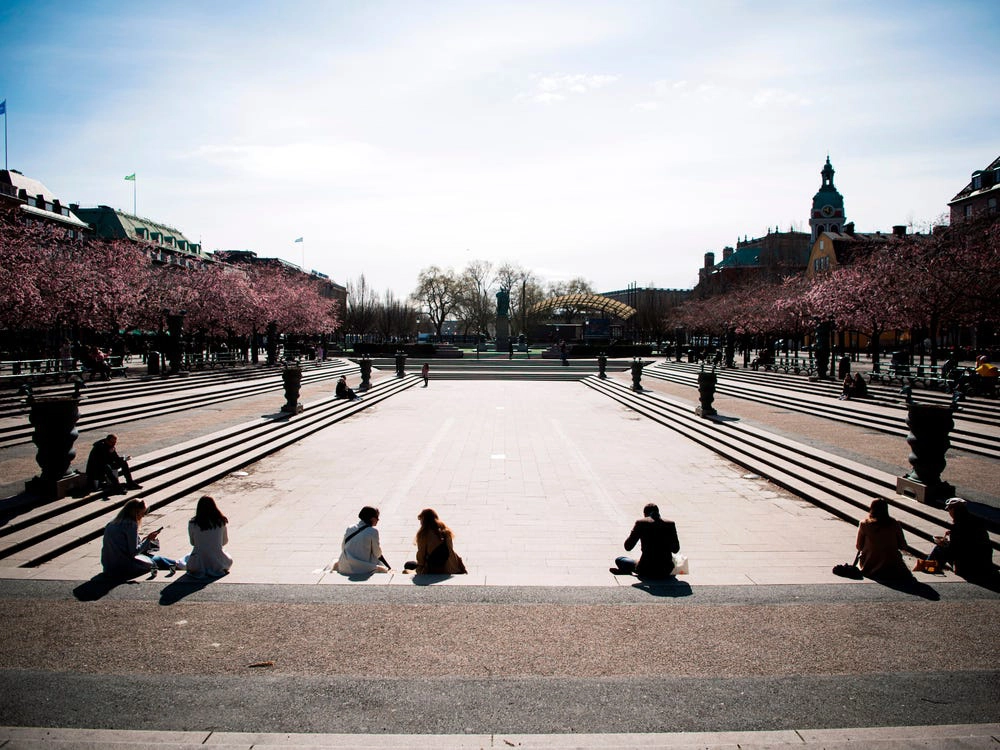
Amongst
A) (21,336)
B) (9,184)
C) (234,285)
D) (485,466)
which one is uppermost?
(9,184)


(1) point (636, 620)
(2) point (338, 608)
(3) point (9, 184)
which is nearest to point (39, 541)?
(2) point (338, 608)

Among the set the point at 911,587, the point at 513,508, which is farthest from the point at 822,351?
the point at 911,587

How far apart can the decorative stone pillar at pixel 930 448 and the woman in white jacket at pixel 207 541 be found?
10104mm

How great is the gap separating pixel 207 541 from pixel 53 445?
4225mm

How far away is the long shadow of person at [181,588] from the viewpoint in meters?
6.92

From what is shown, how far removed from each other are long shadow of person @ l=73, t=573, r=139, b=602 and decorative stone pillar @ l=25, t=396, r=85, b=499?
3.07 m

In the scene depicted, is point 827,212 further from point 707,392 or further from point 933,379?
point 707,392

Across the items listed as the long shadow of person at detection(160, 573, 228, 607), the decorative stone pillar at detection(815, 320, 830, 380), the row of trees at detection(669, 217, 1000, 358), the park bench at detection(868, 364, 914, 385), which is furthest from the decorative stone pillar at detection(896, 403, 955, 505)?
the decorative stone pillar at detection(815, 320, 830, 380)

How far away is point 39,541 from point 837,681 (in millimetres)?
9552

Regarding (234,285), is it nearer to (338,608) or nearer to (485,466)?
(485,466)

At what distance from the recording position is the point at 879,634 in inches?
238

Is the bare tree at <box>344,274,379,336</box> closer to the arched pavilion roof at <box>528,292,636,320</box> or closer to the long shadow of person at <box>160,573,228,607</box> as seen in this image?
the arched pavilion roof at <box>528,292,636,320</box>

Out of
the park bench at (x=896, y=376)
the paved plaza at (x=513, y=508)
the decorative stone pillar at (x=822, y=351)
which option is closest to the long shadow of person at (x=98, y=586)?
the paved plaza at (x=513, y=508)

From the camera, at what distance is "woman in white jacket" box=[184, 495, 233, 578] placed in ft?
24.7
